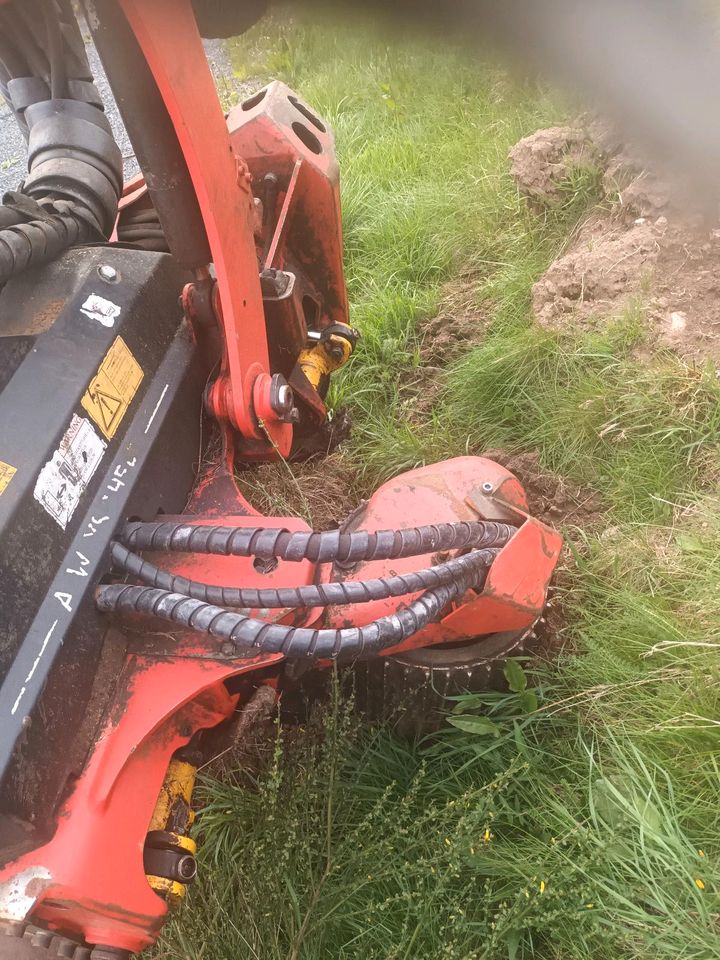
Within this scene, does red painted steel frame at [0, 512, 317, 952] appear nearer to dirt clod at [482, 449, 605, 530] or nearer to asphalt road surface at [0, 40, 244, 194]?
dirt clod at [482, 449, 605, 530]

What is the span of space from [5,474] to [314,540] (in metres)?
0.53

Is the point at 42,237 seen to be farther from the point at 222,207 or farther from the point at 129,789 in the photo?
the point at 129,789

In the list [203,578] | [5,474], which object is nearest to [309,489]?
[203,578]

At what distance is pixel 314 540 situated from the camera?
4.28 feet

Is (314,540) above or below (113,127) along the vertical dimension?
below

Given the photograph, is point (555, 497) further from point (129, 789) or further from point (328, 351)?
point (129, 789)

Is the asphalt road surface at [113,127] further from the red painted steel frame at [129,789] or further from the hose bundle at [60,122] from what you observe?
the red painted steel frame at [129,789]

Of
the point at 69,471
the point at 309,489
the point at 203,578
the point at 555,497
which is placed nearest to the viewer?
the point at 69,471

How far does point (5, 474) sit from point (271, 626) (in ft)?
1.70

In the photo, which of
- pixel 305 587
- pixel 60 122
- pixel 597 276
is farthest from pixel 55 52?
pixel 597 276

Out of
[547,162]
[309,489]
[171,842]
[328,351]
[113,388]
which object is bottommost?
[171,842]

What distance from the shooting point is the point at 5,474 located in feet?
4.18

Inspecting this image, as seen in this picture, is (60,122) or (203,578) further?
(60,122)

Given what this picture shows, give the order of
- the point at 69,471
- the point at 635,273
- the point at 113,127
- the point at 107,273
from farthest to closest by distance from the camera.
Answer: the point at 113,127 < the point at 635,273 < the point at 107,273 < the point at 69,471
